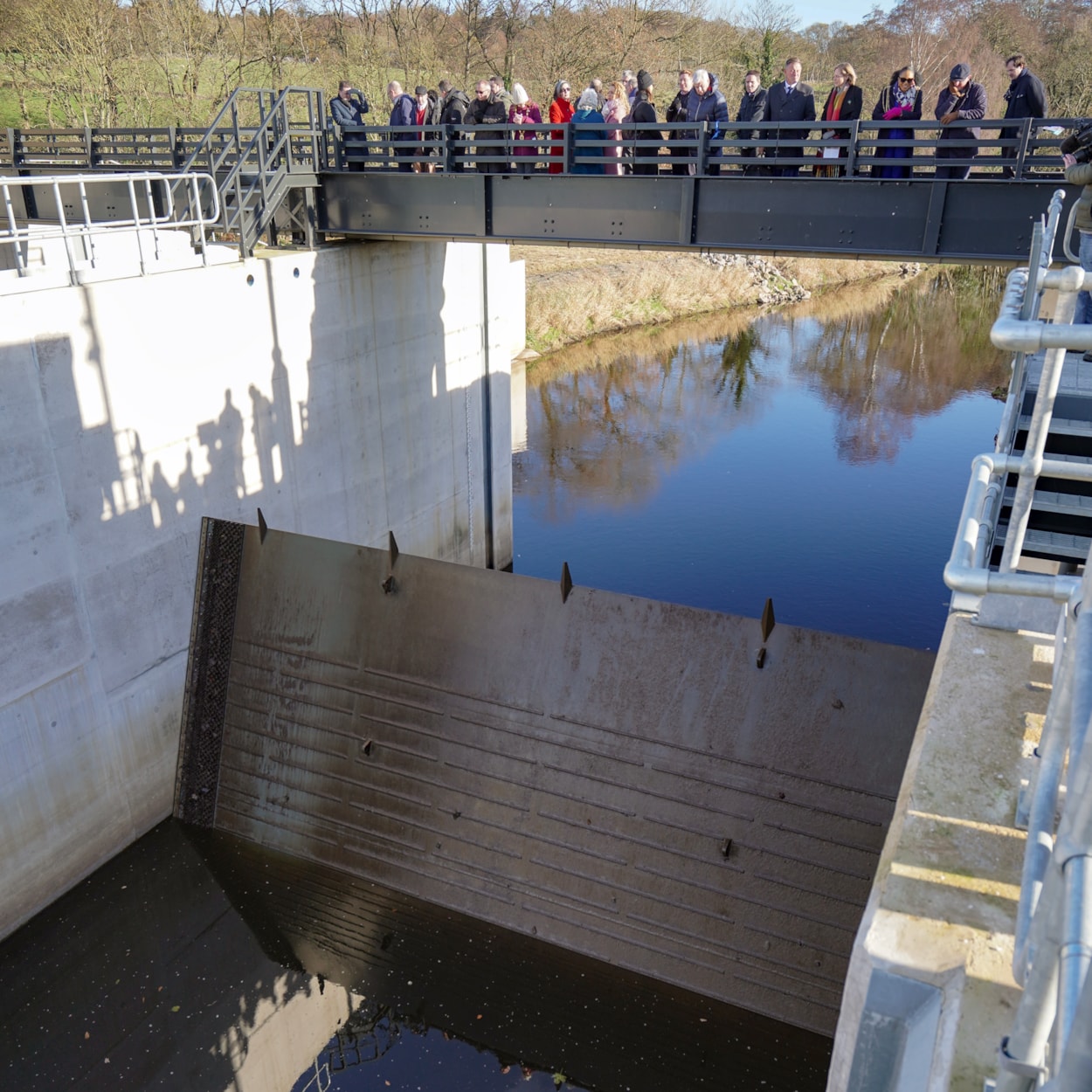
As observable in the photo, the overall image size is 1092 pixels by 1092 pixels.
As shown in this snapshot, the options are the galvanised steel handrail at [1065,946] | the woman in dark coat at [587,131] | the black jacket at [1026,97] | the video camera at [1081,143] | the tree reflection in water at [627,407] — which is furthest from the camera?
the tree reflection in water at [627,407]

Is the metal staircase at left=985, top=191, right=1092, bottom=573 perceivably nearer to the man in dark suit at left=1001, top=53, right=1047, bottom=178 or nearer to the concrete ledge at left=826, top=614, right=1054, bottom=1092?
the concrete ledge at left=826, top=614, right=1054, bottom=1092

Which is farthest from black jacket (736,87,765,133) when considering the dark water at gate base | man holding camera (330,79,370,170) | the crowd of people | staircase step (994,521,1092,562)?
staircase step (994,521,1092,562)

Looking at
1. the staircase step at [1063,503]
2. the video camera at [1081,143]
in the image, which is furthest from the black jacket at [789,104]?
the staircase step at [1063,503]

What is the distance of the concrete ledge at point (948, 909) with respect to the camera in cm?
208

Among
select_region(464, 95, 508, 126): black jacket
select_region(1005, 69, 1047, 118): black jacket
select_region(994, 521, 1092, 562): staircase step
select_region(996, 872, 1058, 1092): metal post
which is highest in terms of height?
select_region(1005, 69, 1047, 118): black jacket

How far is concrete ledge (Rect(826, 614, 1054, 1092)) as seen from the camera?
2.08 metres

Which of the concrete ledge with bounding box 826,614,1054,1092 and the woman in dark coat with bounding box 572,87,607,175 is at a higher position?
the woman in dark coat with bounding box 572,87,607,175

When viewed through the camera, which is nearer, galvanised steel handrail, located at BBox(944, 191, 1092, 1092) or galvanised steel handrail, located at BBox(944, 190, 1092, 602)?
galvanised steel handrail, located at BBox(944, 191, 1092, 1092)

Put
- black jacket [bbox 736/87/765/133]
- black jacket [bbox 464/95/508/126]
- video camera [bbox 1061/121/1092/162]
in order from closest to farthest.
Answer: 1. video camera [bbox 1061/121/1092/162]
2. black jacket [bbox 736/87/765/133]
3. black jacket [bbox 464/95/508/126]

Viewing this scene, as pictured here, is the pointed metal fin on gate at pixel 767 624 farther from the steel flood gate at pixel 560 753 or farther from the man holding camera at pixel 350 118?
the man holding camera at pixel 350 118

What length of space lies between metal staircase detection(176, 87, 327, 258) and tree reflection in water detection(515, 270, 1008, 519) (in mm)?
8594

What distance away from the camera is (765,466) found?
21.4 meters

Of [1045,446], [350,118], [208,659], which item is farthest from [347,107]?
[1045,446]

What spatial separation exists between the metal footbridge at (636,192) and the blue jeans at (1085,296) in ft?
8.43
